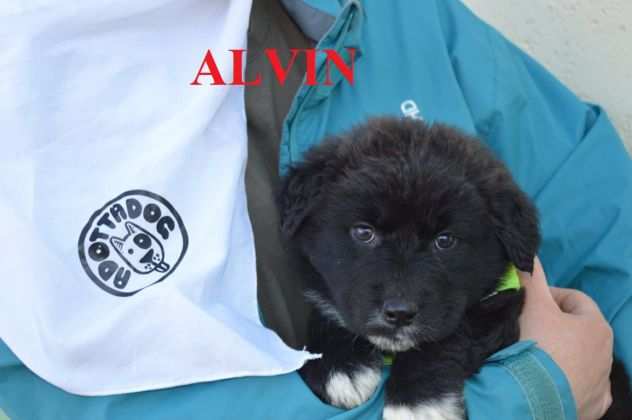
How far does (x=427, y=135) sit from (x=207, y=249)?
27.0 inches

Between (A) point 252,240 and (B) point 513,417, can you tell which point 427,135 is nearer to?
(A) point 252,240

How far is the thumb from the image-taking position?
234 centimetres

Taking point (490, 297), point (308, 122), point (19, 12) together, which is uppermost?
point (19, 12)

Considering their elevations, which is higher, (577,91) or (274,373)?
(577,91)

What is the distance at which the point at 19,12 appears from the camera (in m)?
1.93

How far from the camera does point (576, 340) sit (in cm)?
225

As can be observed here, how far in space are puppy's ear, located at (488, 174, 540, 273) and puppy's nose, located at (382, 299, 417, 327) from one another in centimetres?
38

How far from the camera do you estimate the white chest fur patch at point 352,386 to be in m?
2.00

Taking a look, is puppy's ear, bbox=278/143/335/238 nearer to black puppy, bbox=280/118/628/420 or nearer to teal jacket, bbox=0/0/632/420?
black puppy, bbox=280/118/628/420

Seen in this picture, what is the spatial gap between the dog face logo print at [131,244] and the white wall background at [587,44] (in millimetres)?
1888

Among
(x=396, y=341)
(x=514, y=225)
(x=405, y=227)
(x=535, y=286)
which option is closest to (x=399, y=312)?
(x=396, y=341)

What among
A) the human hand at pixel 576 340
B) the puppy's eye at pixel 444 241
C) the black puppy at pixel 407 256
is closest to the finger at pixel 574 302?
the human hand at pixel 576 340

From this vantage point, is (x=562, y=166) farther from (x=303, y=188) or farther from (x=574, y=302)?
(x=303, y=188)

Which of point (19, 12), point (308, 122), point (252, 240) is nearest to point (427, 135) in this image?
point (308, 122)
